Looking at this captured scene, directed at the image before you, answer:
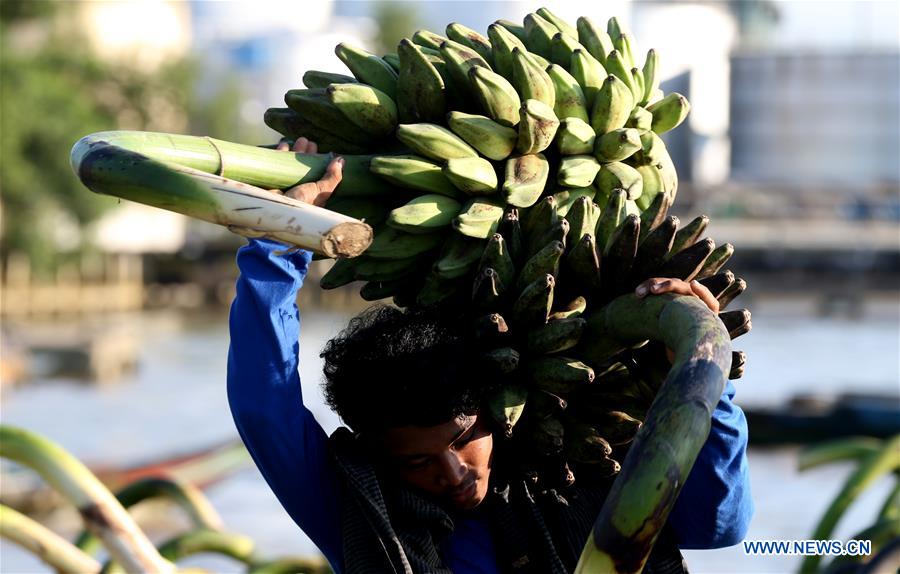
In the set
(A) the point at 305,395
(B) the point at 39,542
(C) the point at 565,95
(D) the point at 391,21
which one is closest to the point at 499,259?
(C) the point at 565,95

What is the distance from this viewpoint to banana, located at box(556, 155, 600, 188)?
5.63 feet

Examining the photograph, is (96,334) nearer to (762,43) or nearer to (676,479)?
(676,479)

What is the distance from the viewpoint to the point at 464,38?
73.7 inches

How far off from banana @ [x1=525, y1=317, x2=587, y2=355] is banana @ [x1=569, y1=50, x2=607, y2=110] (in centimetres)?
34

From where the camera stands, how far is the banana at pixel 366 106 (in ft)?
5.64

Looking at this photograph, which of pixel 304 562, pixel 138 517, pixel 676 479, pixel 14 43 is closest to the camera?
pixel 676 479

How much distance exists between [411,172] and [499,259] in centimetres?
17

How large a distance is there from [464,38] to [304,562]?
1.72 m

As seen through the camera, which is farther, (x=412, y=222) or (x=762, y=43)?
(x=762, y=43)

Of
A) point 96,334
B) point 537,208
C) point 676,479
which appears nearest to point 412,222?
point 537,208

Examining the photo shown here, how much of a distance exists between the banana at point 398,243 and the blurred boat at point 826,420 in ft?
32.4

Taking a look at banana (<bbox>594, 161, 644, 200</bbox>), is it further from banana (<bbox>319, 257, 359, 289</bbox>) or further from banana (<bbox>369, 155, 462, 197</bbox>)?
banana (<bbox>319, 257, 359, 289</bbox>)

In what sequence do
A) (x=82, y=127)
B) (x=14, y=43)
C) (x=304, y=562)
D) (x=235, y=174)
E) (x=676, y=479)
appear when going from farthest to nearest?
(x=14, y=43)
(x=82, y=127)
(x=304, y=562)
(x=235, y=174)
(x=676, y=479)

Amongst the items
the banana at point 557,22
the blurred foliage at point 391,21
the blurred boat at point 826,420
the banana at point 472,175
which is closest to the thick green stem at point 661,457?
the banana at point 472,175
